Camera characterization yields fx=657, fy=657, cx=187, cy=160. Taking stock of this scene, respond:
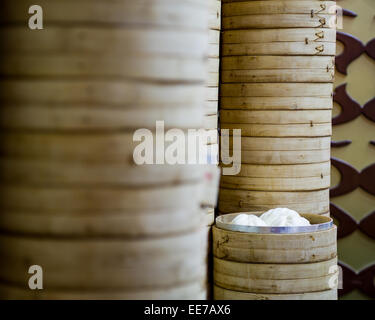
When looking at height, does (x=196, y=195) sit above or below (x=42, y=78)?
below

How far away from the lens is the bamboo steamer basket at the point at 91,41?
1.94m

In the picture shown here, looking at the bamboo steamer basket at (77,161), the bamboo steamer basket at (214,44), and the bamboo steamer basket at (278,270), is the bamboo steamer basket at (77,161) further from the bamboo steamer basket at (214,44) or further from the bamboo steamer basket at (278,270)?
the bamboo steamer basket at (214,44)

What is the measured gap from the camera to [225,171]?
5.07 metres

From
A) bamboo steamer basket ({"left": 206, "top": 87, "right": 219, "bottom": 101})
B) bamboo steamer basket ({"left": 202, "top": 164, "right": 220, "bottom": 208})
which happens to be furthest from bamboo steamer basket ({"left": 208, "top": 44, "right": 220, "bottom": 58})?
bamboo steamer basket ({"left": 202, "top": 164, "right": 220, "bottom": 208})

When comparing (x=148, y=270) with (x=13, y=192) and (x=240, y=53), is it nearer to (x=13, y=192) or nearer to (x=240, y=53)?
(x=13, y=192)

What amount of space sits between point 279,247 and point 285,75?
136 cm

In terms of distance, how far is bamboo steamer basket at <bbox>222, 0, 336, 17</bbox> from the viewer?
480 cm

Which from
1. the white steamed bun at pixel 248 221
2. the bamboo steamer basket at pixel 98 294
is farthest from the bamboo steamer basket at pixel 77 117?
the white steamed bun at pixel 248 221

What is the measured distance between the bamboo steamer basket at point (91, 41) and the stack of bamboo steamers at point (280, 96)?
9.37 ft

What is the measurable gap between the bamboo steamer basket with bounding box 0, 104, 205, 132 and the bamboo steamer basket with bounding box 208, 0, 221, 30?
2.83 metres

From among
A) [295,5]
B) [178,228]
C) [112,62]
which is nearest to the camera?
[112,62]

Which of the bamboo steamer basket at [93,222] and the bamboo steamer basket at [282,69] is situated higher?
the bamboo steamer basket at [282,69]
